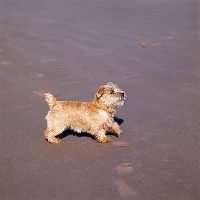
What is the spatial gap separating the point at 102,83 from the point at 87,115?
9.60 feet

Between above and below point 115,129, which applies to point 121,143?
below

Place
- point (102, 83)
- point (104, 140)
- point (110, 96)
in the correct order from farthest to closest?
1. point (102, 83)
2. point (104, 140)
3. point (110, 96)

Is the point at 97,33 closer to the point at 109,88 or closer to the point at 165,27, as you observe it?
the point at 165,27

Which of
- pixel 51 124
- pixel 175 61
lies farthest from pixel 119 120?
pixel 175 61

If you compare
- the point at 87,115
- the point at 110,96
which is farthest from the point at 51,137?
the point at 110,96

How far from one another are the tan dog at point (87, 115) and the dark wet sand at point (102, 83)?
0.27 metres

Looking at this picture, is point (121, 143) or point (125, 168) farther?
point (121, 143)

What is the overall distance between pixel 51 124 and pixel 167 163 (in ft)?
7.80

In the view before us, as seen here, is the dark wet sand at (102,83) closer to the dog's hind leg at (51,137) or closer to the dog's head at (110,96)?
the dog's hind leg at (51,137)

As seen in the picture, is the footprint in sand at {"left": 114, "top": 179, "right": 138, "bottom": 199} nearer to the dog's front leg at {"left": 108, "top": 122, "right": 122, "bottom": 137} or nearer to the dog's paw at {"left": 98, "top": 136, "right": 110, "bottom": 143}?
the dog's paw at {"left": 98, "top": 136, "right": 110, "bottom": 143}

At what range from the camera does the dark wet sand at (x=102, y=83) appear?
16.7 ft

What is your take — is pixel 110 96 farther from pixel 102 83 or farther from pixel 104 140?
pixel 102 83

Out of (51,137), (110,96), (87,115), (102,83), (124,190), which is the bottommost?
(124,190)

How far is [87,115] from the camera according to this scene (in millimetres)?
6281
